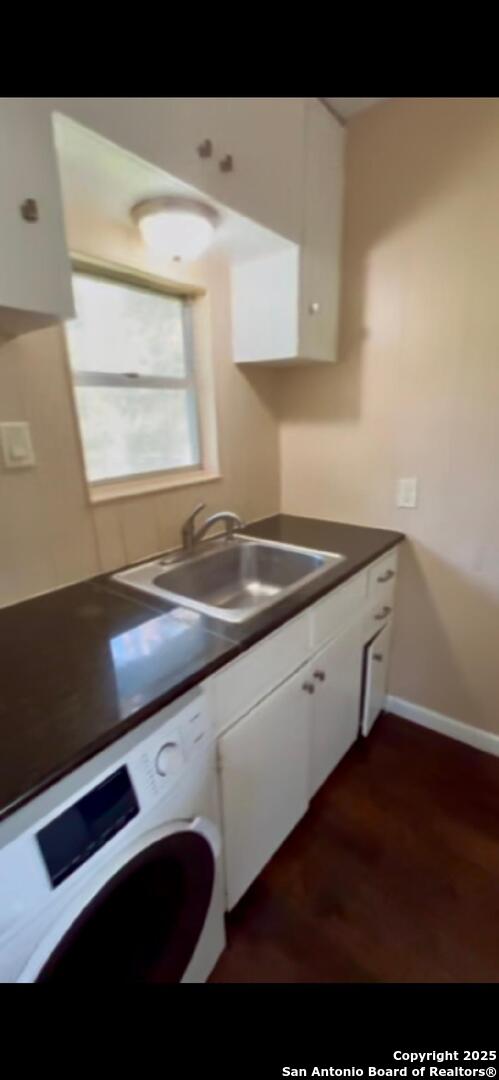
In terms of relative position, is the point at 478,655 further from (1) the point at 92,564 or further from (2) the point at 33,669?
(2) the point at 33,669

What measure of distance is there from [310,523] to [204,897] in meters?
1.36

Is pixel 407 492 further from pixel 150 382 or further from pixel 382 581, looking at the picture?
pixel 150 382

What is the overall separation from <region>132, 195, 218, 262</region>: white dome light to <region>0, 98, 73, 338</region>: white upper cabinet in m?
0.32

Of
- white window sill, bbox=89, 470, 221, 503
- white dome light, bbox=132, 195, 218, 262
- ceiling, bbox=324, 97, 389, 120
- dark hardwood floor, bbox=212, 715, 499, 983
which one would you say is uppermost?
ceiling, bbox=324, 97, 389, 120

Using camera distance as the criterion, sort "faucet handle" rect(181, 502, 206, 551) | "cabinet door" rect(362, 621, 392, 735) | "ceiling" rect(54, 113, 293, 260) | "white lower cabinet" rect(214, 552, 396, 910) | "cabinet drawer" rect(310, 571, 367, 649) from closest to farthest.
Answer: "ceiling" rect(54, 113, 293, 260) < "white lower cabinet" rect(214, 552, 396, 910) < "cabinet drawer" rect(310, 571, 367, 649) < "faucet handle" rect(181, 502, 206, 551) < "cabinet door" rect(362, 621, 392, 735)

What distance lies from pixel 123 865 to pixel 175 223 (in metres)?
1.36

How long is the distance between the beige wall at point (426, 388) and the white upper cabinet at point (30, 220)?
1.20 metres

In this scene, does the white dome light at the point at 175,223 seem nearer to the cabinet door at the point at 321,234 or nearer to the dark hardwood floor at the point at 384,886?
the cabinet door at the point at 321,234

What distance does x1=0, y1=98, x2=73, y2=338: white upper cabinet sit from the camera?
2.33 feet

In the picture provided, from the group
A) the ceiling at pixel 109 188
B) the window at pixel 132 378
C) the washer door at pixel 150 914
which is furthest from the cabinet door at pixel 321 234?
the washer door at pixel 150 914

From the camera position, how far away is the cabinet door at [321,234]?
4.50ft

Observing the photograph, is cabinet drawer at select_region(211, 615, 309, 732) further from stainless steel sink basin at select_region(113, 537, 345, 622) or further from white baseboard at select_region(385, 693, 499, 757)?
white baseboard at select_region(385, 693, 499, 757)

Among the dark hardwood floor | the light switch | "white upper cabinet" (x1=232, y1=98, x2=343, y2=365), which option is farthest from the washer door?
"white upper cabinet" (x1=232, y1=98, x2=343, y2=365)
